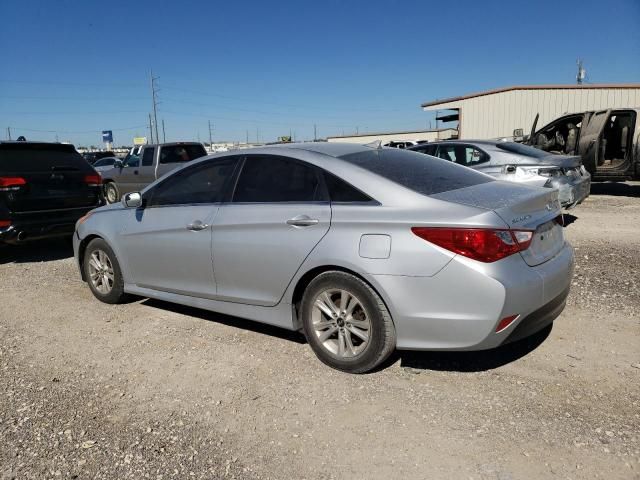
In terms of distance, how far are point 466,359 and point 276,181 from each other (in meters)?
Result: 1.87

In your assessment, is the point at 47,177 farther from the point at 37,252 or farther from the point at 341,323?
the point at 341,323

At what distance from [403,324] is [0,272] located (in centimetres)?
591

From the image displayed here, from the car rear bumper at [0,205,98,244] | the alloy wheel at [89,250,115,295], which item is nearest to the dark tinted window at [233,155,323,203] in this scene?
the alloy wheel at [89,250,115,295]

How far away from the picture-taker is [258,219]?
371cm

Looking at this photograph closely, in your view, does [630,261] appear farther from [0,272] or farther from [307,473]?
[0,272]

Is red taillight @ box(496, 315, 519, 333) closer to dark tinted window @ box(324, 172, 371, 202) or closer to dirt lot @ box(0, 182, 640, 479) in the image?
dirt lot @ box(0, 182, 640, 479)

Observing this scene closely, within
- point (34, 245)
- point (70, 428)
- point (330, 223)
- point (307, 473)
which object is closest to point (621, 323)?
point (330, 223)

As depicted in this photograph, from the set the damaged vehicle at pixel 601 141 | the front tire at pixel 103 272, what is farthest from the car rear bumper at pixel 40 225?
the damaged vehicle at pixel 601 141

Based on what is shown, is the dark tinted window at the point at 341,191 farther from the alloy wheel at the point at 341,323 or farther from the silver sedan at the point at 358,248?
Answer: the alloy wheel at the point at 341,323

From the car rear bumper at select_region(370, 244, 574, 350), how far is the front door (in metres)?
1.61

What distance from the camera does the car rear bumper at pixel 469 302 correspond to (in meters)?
2.84

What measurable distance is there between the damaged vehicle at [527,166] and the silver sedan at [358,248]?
4.49 meters

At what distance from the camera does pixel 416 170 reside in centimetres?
367

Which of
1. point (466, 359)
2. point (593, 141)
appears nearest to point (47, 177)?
point (466, 359)
